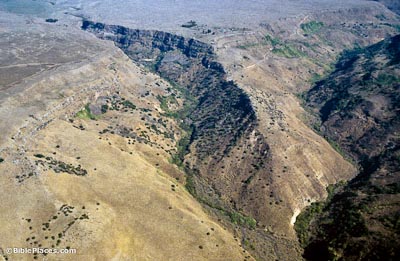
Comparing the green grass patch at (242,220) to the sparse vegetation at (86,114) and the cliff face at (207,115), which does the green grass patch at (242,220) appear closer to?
the cliff face at (207,115)

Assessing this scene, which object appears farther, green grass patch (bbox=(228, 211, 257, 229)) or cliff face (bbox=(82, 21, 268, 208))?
cliff face (bbox=(82, 21, 268, 208))

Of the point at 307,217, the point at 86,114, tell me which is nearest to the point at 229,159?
the point at 307,217

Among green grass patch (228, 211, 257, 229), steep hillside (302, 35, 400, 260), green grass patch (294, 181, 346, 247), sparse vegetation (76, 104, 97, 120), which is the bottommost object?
green grass patch (228, 211, 257, 229)

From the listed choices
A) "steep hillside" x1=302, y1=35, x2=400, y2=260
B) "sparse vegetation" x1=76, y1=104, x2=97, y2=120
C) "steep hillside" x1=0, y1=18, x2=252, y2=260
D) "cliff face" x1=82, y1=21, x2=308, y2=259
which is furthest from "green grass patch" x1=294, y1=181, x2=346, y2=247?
"sparse vegetation" x1=76, y1=104, x2=97, y2=120

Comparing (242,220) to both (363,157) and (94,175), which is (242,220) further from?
(363,157)

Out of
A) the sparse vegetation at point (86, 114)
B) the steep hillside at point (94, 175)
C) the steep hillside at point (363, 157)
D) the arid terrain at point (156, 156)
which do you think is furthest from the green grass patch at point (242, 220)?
the sparse vegetation at point (86, 114)

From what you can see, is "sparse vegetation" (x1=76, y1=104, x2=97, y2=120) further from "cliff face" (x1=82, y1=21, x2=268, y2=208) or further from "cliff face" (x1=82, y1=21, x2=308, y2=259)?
"cliff face" (x1=82, y1=21, x2=268, y2=208)
